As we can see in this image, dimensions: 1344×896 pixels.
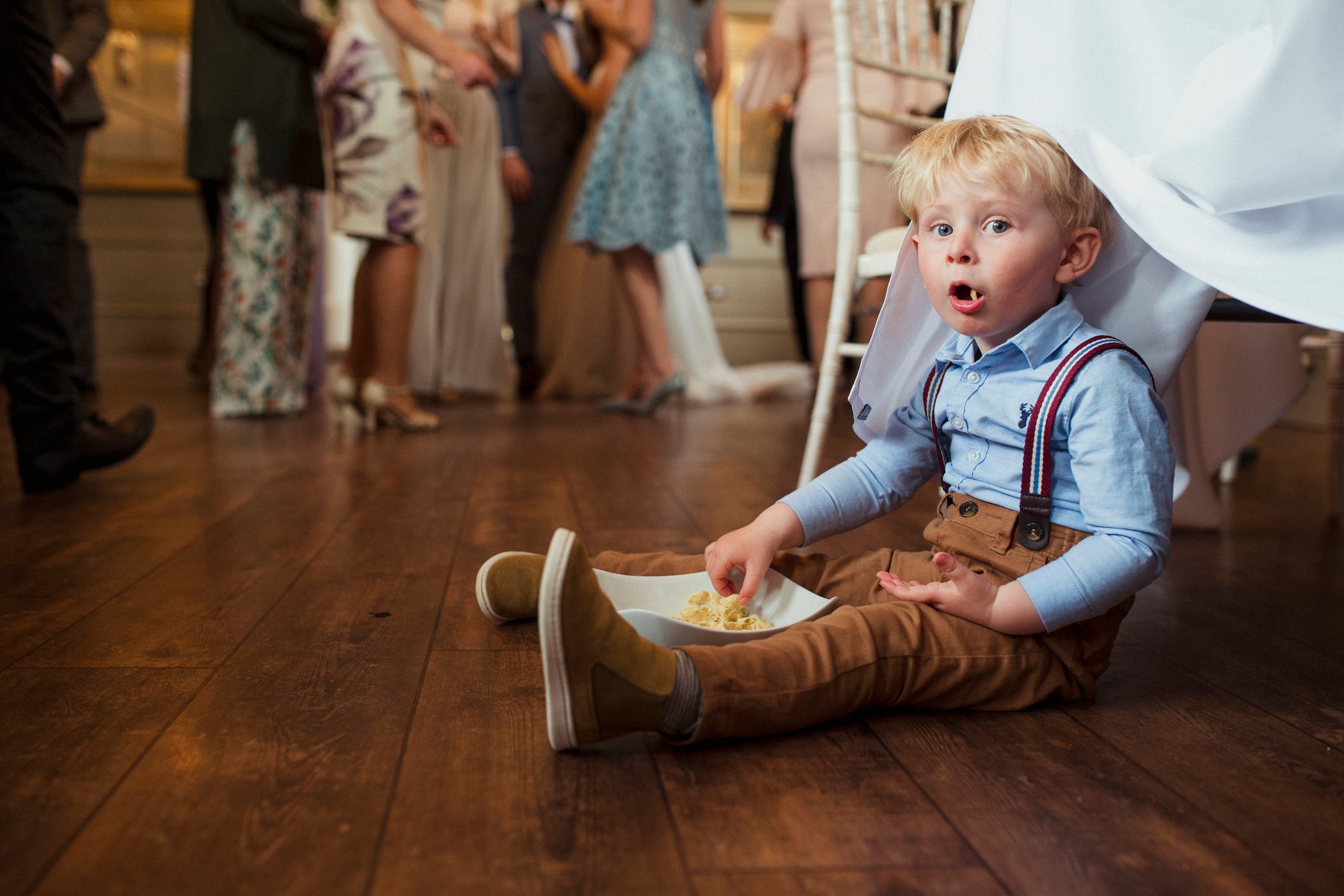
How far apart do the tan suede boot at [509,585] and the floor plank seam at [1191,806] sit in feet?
1.45

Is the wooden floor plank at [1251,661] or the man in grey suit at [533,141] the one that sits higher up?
the man in grey suit at [533,141]

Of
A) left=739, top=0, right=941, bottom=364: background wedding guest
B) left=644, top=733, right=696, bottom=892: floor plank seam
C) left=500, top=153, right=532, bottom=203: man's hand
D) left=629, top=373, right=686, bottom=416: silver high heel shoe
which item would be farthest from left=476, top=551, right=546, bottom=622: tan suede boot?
left=500, top=153, right=532, bottom=203: man's hand

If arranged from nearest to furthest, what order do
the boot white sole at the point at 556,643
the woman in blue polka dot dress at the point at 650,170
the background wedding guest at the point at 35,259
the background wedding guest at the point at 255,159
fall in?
the boot white sole at the point at 556,643, the background wedding guest at the point at 35,259, the background wedding guest at the point at 255,159, the woman in blue polka dot dress at the point at 650,170

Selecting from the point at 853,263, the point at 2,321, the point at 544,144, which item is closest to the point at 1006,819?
the point at 853,263

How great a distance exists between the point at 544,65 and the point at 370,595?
9.98ft

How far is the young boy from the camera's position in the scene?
0.67 metres

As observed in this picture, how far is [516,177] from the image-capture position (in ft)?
12.1

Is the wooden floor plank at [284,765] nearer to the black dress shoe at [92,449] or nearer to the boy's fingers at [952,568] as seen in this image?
the boy's fingers at [952,568]

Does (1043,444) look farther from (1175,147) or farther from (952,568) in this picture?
(1175,147)

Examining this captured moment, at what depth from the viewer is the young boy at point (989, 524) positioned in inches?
26.5

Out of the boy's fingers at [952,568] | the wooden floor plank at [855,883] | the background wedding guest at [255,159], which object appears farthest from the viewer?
the background wedding guest at [255,159]

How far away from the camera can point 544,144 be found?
12.4 feet

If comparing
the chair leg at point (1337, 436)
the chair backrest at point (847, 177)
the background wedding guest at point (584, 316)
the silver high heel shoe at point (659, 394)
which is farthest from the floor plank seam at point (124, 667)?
the background wedding guest at point (584, 316)

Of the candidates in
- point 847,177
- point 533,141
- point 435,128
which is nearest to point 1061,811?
point 847,177
